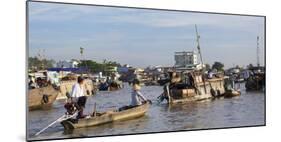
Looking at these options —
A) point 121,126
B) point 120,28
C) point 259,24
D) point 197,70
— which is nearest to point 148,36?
point 120,28

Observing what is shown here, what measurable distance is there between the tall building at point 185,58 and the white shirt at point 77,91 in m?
0.63

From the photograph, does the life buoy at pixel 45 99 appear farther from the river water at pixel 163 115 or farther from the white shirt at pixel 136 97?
the white shirt at pixel 136 97

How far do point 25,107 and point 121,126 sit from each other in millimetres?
588

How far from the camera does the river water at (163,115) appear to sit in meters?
2.51

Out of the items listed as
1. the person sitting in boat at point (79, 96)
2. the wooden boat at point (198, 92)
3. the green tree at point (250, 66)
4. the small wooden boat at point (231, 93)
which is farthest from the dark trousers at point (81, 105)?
the green tree at point (250, 66)

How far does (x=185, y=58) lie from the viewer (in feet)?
9.13

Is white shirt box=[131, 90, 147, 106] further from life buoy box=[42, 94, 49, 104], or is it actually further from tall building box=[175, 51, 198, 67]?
life buoy box=[42, 94, 49, 104]

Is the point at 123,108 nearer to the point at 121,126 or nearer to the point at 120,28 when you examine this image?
the point at 121,126

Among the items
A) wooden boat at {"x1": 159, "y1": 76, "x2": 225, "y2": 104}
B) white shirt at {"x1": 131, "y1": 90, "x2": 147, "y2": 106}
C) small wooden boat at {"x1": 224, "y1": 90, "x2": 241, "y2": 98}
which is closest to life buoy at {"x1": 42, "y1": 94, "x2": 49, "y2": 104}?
white shirt at {"x1": 131, "y1": 90, "x2": 147, "y2": 106}

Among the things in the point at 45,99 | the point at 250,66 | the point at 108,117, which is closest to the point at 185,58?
the point at 250,66

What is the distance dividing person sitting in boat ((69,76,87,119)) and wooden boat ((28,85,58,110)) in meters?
0.11

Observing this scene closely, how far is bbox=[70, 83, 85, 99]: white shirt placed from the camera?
2561 millimetres

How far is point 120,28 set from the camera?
2.66m

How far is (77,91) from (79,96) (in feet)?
0.11
